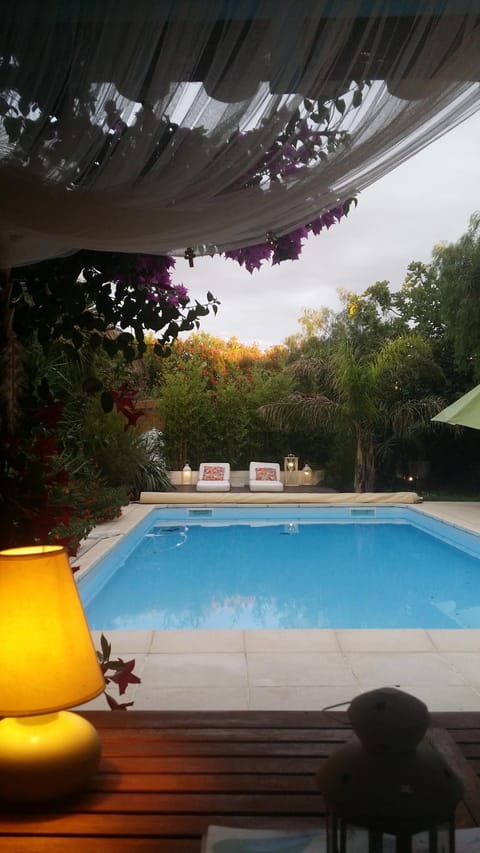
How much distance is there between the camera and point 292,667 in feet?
11.1

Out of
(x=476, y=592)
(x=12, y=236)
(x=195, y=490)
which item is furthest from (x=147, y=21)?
(x=195, y=490)

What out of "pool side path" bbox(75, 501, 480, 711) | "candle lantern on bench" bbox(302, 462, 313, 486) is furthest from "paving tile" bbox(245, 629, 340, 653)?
"candle lantern on bench" bbox(302, 462, 313, 486)

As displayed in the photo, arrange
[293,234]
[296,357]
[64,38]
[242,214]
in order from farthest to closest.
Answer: [296,357] < [293,234] < [242,214] < [64,38]

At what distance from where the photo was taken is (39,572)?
1173 millimetres

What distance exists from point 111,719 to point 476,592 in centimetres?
524

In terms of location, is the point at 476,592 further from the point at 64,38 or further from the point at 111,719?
the point at 64,38

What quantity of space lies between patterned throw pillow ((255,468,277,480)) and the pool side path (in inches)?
314

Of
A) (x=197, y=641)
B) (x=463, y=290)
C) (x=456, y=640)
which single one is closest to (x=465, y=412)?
(x=463, y=290)

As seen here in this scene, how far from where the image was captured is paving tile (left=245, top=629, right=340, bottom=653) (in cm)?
369

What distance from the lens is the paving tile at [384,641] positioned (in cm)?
369

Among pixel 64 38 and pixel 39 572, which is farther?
pixel 64 38

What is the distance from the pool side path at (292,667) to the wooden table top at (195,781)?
1.32 m

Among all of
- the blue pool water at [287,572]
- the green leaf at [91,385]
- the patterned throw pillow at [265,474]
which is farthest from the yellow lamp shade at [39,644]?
Result: the patterned throw pillow at [265,474]

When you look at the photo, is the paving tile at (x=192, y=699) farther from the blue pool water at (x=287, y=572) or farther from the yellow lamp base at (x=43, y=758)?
the blue pool water at (x=287, y=572)
